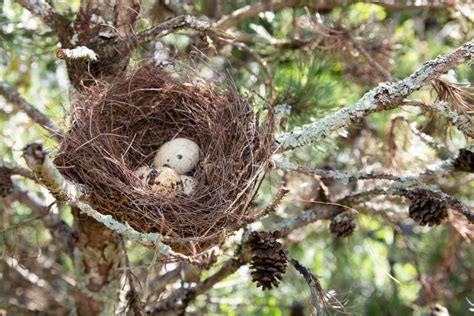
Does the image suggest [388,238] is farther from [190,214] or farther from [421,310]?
[190,214]

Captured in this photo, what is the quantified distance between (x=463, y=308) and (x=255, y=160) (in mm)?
2090

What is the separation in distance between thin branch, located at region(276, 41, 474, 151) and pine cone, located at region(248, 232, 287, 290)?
24 centimetres

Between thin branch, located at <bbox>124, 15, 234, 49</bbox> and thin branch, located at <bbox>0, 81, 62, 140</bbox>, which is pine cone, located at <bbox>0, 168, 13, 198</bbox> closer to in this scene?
thin branch, located at <bbox>0, 81, 62, 140</bbox>

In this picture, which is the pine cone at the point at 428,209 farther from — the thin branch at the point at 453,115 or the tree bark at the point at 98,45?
the tree bark at the point at 98,45

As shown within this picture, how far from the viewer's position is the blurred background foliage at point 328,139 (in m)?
2.50

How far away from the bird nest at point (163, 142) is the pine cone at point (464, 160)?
1.74 feet

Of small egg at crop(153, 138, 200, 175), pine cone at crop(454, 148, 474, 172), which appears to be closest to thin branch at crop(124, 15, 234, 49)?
small egg at crop(153, 138, 200, 175)

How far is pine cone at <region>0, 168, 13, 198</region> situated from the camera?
232 centimetres

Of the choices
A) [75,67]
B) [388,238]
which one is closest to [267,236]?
[75,67]

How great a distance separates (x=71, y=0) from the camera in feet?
11.4

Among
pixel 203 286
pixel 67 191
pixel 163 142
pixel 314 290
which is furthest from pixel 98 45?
pixel 314 290

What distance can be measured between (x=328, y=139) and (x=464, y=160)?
43 centimetres

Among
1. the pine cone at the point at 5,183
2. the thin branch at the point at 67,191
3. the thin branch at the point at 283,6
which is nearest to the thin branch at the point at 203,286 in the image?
the thin branch at the point at 67,191

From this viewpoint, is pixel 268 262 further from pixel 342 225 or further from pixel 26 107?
pixel 26 107
